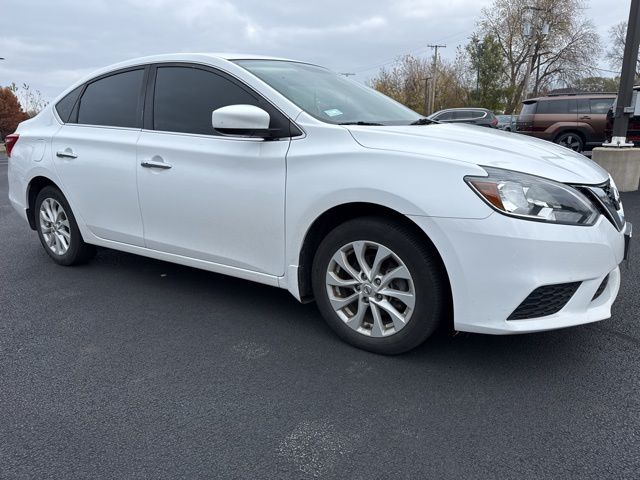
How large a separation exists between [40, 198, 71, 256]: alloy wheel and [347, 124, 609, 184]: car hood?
2.92 m

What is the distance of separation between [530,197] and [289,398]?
59.0 inches

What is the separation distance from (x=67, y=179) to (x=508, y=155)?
134 inches

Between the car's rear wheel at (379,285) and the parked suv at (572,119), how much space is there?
13057mm

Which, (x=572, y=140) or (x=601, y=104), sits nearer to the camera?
(x=601, y=104)

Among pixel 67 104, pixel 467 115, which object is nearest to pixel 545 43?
pixel 467 115

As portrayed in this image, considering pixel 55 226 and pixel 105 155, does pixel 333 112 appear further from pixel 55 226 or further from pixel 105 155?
pixel 55 226

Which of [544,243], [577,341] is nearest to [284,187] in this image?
[544,243]

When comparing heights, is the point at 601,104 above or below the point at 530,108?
above

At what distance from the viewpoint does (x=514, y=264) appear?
8.17 ft

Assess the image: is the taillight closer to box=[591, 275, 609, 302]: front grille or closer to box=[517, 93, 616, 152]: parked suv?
box=[591, 275, 609, 302]: front grille

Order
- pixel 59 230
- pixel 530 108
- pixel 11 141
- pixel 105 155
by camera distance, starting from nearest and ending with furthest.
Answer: pixel 105 155
pixel 59 230
pixel 11 141
pixel 530 108

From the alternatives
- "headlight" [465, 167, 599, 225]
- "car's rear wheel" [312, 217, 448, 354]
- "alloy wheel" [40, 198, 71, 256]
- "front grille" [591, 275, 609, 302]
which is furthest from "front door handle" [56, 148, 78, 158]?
"front grille" [591, 275, 609, 302]

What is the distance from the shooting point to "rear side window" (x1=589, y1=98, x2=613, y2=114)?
560 inches

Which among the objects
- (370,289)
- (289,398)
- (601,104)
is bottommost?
(289,398)
